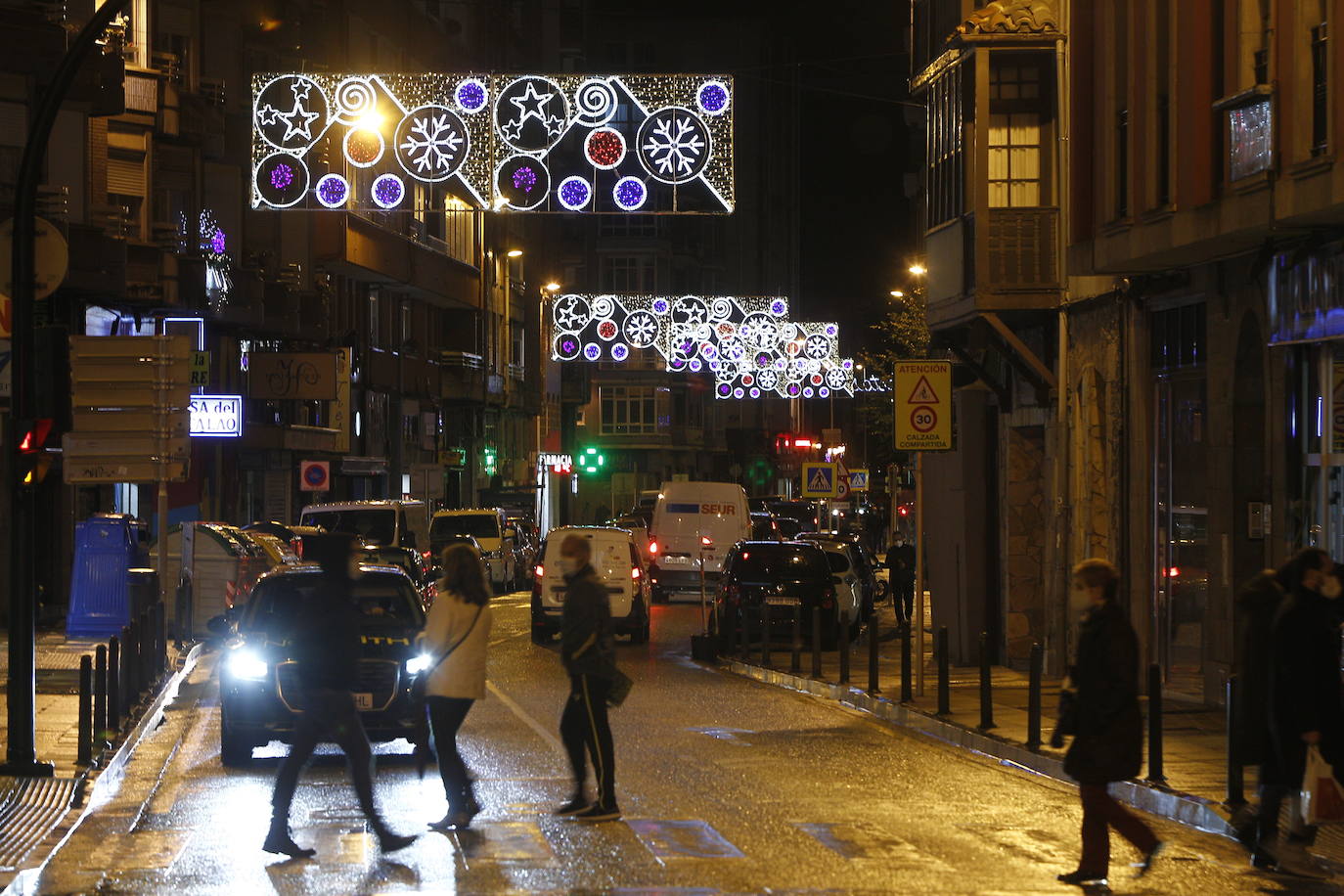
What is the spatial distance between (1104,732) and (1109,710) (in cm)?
11

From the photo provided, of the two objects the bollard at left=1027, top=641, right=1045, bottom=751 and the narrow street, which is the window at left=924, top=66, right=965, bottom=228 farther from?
the bollard at left=1027, top=641, right=1045, bottom=751

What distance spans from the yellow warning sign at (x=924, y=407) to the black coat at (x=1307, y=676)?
10.4m

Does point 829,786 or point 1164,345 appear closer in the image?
point 829,786

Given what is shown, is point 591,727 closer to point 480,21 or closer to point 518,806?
point 518,806

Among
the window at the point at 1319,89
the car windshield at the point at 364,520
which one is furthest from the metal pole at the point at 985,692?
the car windshield at the point at 364,520

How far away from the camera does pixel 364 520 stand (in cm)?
3784

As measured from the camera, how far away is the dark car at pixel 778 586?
29078 millimetres

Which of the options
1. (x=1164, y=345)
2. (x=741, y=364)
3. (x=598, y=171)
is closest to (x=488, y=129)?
(x=598, y=171)

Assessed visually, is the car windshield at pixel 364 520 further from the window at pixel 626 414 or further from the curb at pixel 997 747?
the window at pixel 626 414

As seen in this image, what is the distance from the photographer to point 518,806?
42.9 feet

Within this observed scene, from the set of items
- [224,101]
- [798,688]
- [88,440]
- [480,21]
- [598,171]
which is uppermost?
[480,21]

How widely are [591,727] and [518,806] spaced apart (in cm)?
89

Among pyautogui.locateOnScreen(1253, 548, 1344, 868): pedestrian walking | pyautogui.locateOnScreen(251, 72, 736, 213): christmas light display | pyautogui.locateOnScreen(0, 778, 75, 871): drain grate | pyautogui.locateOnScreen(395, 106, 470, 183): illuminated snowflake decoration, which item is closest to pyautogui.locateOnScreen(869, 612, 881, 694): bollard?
pyautogui.locateOnScreen(251, 72, 736, 213): christmas light display

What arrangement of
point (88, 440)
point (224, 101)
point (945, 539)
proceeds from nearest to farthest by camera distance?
point (88, 440)
point (945, 539)
point (224, 101)
